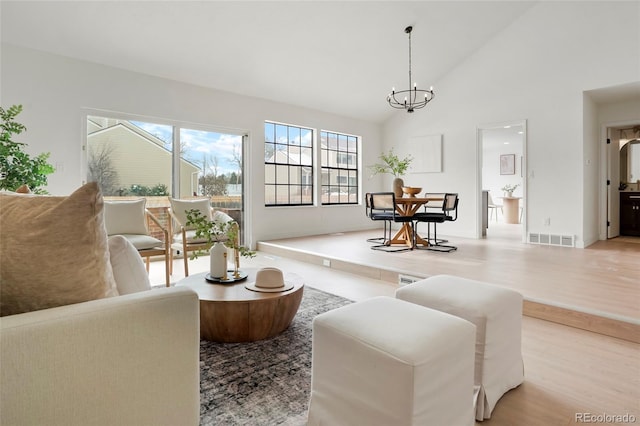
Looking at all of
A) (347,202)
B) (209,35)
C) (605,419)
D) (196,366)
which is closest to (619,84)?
(347,202)

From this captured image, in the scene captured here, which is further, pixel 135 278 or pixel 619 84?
pixel 619 84

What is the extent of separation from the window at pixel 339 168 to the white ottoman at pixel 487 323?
5.67 m

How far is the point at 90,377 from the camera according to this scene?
973mm

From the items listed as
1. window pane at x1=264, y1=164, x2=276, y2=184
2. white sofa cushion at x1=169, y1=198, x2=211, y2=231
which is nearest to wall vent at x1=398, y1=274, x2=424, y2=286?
white sofa cushion at x1=169, y1=198, x2=211, y2=231

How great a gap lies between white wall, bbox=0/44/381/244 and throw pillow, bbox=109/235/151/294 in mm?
3691

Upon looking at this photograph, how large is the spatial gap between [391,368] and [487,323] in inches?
25.4

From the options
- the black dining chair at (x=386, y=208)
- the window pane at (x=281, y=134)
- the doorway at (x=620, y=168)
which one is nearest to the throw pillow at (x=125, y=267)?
the black dining chair at (x=386, y=208)

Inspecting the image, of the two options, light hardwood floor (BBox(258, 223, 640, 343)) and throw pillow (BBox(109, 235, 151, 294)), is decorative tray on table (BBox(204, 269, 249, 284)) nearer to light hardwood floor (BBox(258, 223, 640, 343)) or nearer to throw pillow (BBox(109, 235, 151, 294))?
throw pillow (BBox(109, 235, 151, 294))

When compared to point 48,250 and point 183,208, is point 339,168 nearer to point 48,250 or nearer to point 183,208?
point 183,208

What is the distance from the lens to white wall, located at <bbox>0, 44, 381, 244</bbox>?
4.07 meters

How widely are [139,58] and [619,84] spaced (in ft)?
21.7

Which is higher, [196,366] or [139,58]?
[139,58]

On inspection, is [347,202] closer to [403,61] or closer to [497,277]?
[403,61]

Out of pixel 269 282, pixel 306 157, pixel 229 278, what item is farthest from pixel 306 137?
pixel 269 282
